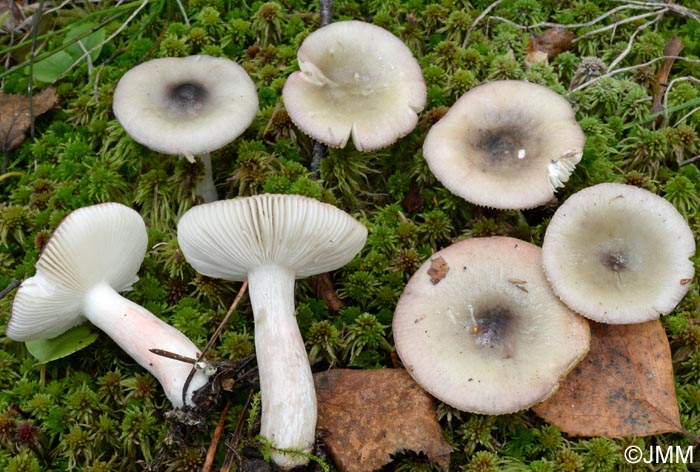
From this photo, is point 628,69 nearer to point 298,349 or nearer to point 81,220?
point 298,349

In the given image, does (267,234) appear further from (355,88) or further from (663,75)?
(663,75)

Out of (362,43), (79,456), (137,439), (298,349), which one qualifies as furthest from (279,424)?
(362,43)

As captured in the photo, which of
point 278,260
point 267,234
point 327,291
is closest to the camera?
point 267,234

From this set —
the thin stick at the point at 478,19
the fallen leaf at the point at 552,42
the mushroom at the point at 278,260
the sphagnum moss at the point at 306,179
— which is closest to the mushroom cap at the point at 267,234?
the mushroom at the point at 278,260

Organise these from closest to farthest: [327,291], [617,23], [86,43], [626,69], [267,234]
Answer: [267,234], [327,291], [626,69], [617,23], [86,43]

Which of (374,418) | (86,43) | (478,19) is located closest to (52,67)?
(86,43)

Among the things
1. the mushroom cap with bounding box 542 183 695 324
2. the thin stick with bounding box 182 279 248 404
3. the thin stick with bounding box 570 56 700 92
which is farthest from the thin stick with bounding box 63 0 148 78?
the mushroom cap with bounding box 542 183 695 324

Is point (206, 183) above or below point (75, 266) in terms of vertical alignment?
below

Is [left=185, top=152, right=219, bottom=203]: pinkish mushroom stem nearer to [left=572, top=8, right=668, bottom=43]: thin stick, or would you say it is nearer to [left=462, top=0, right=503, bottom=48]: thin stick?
[left=462, top=0, right=503, bottom=48]: thin stick
